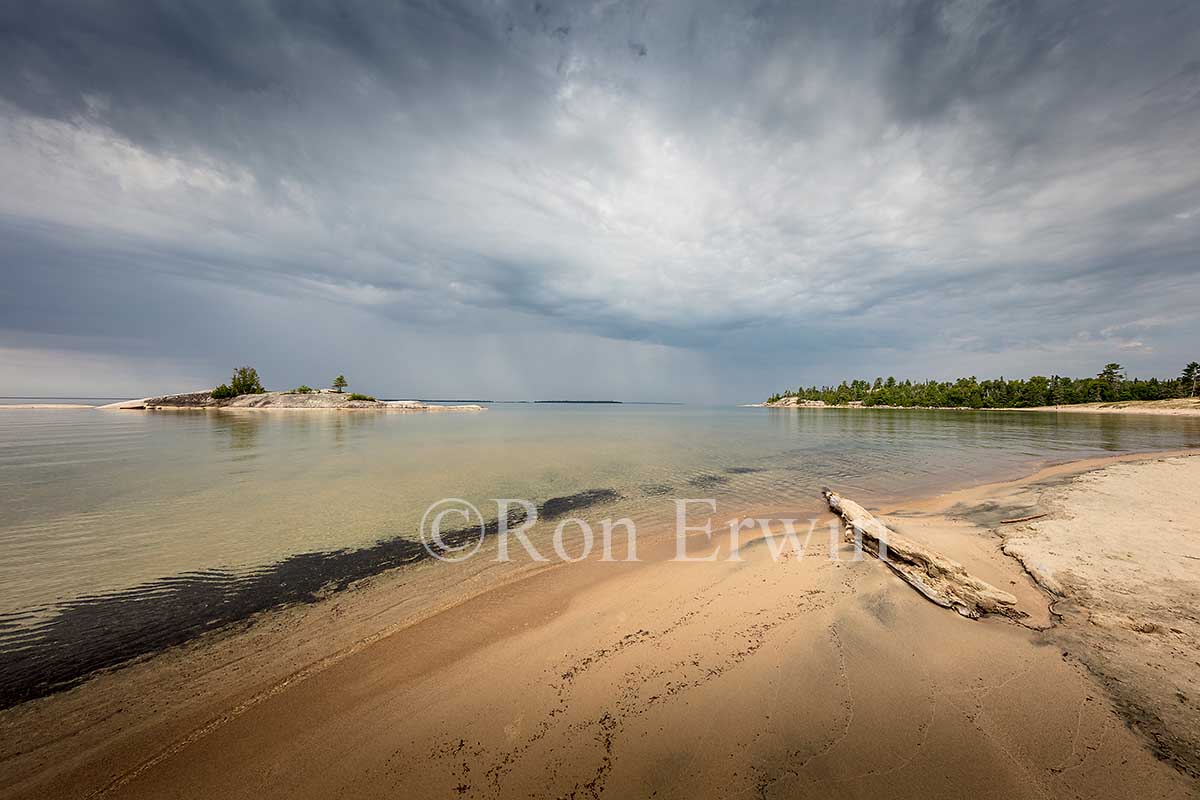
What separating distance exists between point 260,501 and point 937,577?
16657 millimetres

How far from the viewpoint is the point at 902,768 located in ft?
10.3

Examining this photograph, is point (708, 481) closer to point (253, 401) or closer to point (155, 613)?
point (155, 613)

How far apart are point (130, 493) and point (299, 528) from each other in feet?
25.4

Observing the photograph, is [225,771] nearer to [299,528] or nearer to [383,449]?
[299,528]

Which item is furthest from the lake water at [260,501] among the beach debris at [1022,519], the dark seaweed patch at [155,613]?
the beach debris at [1022,519]

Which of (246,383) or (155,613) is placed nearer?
(155,613)

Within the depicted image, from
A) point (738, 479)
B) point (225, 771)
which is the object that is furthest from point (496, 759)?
point (738, 479)

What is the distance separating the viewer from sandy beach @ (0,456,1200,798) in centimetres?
311

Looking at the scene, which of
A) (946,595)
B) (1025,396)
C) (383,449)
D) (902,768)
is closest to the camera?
(902,768)

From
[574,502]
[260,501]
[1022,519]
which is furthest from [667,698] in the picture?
[260,501]

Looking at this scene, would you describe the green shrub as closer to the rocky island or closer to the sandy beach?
the rocky island

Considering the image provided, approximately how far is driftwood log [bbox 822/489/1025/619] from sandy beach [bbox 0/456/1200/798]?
233mm

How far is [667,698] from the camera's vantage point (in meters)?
4.00

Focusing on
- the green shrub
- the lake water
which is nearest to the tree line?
the lake water
